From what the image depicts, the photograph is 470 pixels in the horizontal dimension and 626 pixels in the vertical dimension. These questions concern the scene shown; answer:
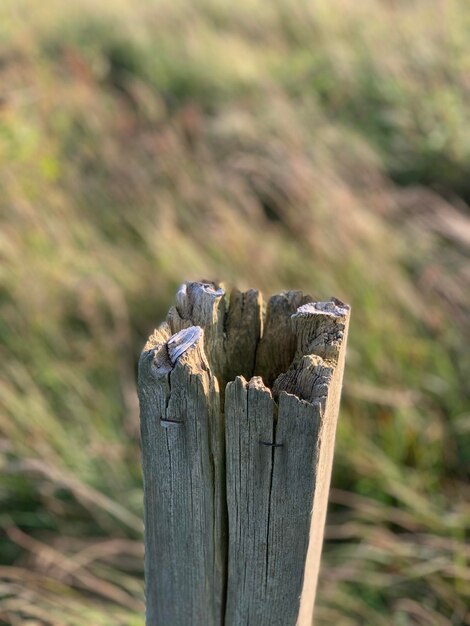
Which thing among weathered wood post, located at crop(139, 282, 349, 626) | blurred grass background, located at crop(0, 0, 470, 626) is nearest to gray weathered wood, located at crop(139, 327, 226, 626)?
weathered wood post, located at crop(139, 282, 349, 626)

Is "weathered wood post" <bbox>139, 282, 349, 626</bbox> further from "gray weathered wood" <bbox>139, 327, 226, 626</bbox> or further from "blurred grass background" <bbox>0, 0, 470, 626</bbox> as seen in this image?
"blurred grass background" <bbox>0, 0, 470, 626</bbox>

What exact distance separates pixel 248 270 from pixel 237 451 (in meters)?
2.67

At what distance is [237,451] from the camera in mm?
942

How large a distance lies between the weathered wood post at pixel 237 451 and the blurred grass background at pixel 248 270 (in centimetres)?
105

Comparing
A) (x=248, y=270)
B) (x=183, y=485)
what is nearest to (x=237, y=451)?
(x=183, y=485)

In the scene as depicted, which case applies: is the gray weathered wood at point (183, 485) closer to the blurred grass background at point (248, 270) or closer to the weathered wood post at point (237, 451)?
the weathered wood post at point (237, 451)

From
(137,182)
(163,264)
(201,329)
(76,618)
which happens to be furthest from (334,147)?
(201,329)

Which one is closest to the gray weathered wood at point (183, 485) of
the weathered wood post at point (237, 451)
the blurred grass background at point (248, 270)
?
the weathered wood post at point (237, 451)

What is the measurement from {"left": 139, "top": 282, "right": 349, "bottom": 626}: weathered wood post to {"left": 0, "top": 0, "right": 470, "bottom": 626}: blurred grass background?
1.05 m

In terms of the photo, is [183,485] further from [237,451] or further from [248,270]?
[248,270]

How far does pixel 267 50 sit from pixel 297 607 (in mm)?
6929

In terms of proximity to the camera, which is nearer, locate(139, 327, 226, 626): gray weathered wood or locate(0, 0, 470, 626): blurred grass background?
locate(139, 327, 226, 626): gray weathered wood

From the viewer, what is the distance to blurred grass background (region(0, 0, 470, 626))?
8.03 feet

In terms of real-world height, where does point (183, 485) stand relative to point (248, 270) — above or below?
below
